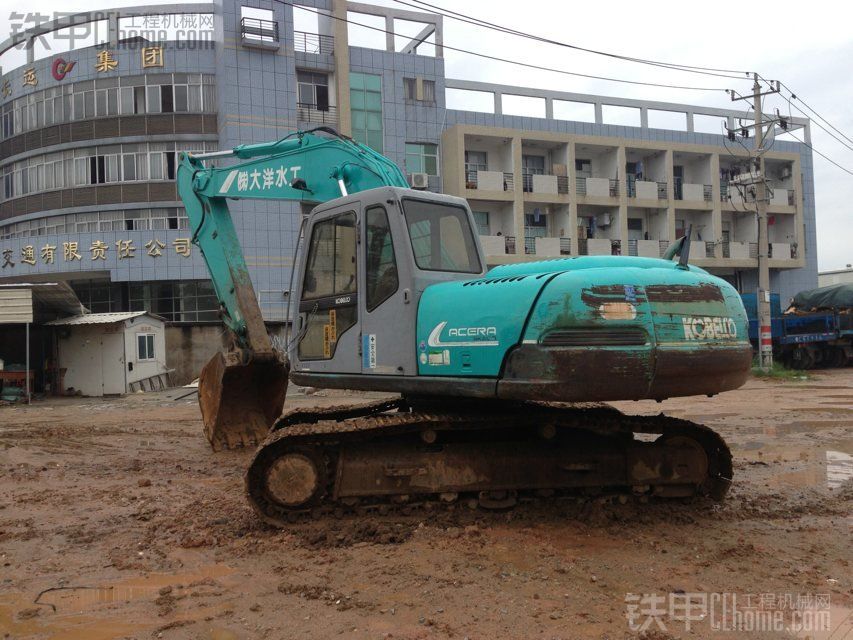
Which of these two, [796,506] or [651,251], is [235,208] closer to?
[651,251]

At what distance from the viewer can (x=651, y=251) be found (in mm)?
36500

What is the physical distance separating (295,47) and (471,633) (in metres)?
29.6

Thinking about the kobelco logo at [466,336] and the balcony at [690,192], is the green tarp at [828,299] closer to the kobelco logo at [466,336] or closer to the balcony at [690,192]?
the balcony at [690,192]

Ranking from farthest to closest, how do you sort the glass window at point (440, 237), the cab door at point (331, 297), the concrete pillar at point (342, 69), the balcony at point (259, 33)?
the concrete pillar at point (342, 69) < the balcony at point (259, 33) < the cab door at point (331, 297) < the glass window at point (440, 237)

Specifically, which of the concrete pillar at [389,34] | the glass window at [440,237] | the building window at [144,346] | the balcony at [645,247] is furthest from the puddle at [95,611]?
the balcony at [645,247]

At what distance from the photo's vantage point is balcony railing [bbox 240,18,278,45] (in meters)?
28.3

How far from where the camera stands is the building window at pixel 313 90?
30.1 meters

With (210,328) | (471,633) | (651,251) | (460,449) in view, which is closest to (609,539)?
(460,449)

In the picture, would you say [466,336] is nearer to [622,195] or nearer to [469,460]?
[469,460]

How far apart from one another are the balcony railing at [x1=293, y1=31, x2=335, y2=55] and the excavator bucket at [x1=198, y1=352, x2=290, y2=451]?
2393 centimetres

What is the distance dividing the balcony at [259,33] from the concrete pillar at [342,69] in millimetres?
2588

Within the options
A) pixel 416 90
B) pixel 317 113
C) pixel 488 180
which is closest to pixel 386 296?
pixel 317 113

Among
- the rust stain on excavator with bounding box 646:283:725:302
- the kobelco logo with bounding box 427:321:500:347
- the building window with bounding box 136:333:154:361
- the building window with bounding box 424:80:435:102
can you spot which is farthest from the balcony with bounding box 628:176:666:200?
the kobelco logo with bounding box 427:321:500:347

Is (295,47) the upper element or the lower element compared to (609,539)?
upper
